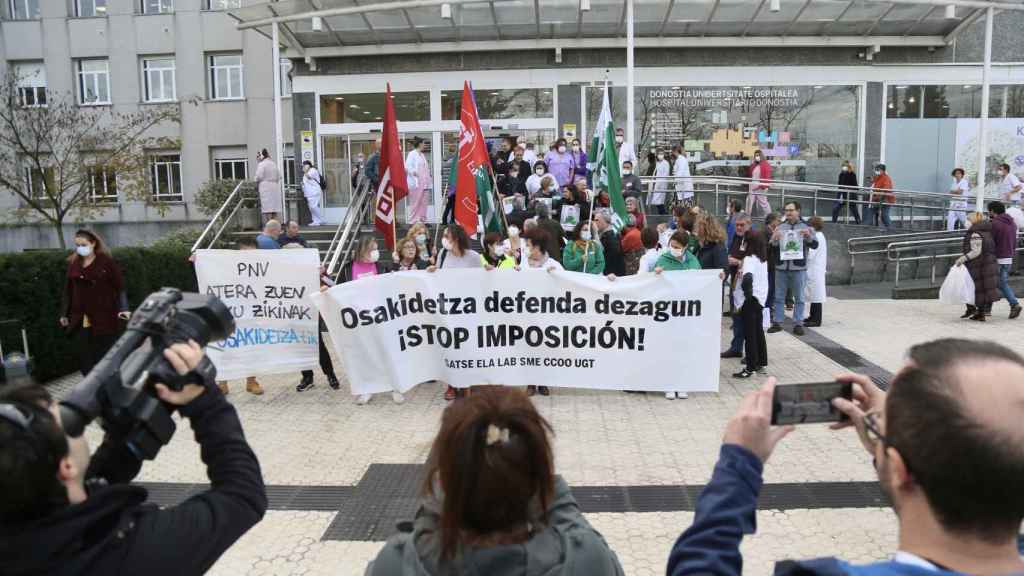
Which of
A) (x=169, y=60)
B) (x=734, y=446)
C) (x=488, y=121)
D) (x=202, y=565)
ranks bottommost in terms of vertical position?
(x=202, y=565)

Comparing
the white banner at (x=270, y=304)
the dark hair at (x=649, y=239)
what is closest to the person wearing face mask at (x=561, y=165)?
the dark hair at (x=649, y=239)

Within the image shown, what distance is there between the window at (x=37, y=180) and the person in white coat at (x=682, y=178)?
14924 mm

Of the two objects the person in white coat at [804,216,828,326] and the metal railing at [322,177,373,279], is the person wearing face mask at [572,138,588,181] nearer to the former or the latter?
the metal railing at [322,177,373,279]

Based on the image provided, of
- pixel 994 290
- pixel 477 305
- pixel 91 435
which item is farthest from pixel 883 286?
pixel 91 435

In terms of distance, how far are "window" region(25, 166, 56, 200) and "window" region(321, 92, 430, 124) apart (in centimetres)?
699

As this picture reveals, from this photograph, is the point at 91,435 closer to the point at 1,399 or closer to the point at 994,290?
the point at 1,399

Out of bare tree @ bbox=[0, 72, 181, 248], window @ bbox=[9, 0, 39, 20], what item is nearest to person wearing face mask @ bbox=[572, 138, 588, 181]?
bare tree @ bbox=[0, 72, 181, 248]

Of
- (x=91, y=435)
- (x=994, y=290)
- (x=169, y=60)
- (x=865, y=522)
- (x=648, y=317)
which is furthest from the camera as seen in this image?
(x=169, y=60)

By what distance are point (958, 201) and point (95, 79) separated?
3151 centimetres

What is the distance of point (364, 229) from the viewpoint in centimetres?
1805

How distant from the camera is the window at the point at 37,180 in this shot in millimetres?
19509

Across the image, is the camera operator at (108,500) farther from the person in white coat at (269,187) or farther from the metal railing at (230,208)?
the person in white coat at (269,187)

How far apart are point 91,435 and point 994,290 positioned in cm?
1260

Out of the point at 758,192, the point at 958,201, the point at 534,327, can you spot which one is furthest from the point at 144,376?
the point at 958,201
